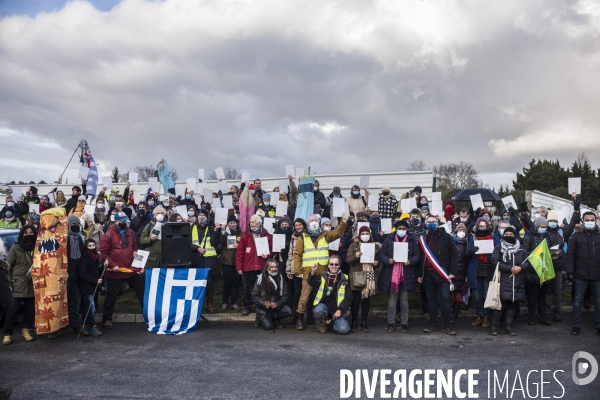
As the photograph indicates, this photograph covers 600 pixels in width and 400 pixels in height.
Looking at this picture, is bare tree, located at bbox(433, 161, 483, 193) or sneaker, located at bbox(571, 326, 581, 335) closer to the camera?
sneaker, located at bbox(571, 326, 581, 335)

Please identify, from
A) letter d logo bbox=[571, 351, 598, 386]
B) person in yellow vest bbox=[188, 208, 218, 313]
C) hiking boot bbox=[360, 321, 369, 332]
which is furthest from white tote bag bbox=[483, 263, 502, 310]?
person in yellow vest bbox=[188, 208, 218, 313]

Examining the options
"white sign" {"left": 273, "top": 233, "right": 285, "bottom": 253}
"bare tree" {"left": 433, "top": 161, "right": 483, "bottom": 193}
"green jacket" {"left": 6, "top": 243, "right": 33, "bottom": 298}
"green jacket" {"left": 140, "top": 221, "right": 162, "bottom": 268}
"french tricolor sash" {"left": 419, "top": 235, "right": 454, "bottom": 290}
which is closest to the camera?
"green jacket" {"left": 6, "top": 243, "right": 33, "bottom": 298}

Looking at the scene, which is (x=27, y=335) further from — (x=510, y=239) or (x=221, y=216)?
(x=510, y=239)

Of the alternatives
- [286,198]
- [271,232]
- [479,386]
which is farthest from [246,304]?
[479,386]

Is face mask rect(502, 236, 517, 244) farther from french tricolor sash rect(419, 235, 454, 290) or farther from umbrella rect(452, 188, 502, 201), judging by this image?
umbrella rect(452, 188, 502, 201)

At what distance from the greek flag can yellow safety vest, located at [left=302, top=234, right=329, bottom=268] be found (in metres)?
2.02

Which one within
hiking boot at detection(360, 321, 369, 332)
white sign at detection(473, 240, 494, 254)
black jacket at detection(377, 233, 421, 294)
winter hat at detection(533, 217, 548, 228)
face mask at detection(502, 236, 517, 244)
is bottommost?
hiking boot at detection(360, 321, 369, 332)

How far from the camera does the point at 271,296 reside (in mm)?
10203

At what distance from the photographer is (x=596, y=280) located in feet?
30.8

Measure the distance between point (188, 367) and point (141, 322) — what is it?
A: 151 inches

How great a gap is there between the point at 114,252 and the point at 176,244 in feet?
4.10

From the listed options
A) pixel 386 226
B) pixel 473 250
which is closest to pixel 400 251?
pixel 473 250

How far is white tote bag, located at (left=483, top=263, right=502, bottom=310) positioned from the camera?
9.46m

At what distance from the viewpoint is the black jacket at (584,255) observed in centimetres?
937
